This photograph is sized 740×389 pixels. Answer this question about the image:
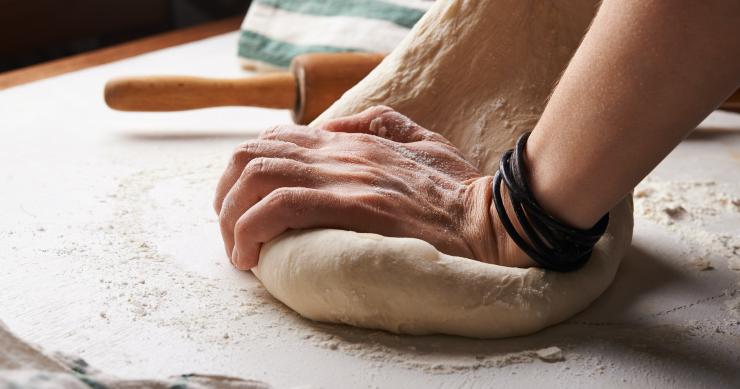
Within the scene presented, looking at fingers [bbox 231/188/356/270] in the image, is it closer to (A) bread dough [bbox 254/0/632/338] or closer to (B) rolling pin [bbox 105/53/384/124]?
(A) bread dough [bbox 254/0/632/338]

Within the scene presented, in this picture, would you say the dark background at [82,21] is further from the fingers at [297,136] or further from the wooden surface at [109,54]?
the fingers at [297,136]

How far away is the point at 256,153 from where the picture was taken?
100cm

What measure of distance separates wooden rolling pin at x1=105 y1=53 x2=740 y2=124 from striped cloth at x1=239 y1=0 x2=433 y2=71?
1.02ft

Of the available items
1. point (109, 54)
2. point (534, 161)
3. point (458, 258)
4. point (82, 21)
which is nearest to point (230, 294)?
point (458, 258)

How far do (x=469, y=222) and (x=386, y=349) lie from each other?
190 mm

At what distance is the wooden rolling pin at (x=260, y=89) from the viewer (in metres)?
1.64

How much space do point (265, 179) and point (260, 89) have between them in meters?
0.76

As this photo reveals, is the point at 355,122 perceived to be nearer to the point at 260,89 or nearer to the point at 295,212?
the point at 295,212

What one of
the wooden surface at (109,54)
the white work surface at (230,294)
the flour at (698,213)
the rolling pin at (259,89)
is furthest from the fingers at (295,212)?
the wooden surface at (109,54)

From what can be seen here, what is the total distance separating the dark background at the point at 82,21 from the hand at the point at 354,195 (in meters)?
1.73

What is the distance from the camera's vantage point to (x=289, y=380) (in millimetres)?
830

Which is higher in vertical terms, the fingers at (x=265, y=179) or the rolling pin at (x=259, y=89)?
the fingers at (x=265, y=179)

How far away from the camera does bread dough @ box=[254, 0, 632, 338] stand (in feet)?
2.88

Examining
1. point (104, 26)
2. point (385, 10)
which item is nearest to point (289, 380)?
point (385, 10)
